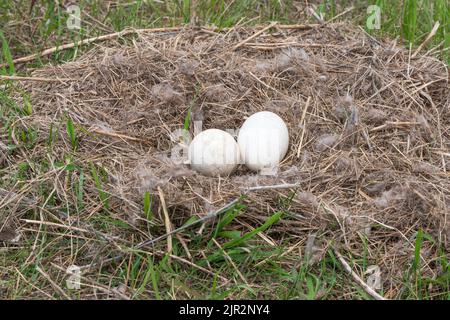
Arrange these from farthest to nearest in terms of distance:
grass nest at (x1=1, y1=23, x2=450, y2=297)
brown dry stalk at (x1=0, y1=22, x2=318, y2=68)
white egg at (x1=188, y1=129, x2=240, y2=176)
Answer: brown dry stalk at (x1=0, y1=22, x2=318, y2=68), white egg at (x1=188, y1=129, x2=240, y2=176), grass nest at (x1=1, y1=23, x2=450, y2=297)

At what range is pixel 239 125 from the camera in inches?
133

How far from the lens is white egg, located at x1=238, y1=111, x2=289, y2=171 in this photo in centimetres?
301

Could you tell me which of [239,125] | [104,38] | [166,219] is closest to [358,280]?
[166,219]

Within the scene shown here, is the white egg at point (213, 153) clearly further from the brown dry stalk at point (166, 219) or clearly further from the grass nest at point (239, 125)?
the brown dry stalk at point (166, 219)

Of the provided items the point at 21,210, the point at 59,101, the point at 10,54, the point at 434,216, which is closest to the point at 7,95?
the point at 59,101

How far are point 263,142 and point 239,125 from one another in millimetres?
384

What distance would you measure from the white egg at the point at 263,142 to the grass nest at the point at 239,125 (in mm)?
87

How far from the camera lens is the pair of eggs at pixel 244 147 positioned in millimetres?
2947

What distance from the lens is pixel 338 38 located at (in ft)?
12.7

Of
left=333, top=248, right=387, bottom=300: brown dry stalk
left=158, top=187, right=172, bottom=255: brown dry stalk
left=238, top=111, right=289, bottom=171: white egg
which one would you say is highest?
left=238, top=111, right=289, bottom=171: white egg

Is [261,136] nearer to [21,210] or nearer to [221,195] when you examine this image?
[221,195]

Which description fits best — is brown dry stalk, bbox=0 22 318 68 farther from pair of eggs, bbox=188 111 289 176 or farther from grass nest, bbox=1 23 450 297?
pair of eggs, bbox=188 111 289 176

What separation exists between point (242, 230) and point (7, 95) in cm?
148

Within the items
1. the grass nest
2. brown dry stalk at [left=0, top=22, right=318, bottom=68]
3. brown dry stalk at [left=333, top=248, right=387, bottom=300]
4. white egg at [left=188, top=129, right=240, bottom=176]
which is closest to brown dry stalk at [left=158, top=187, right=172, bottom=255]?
the grass nest
